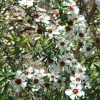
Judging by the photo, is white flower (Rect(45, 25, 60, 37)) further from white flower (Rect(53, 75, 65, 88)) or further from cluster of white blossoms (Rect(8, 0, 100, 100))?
white flower (Rect(53, 75, 65, 88))

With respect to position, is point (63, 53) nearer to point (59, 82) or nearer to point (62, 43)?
point (62, 43)

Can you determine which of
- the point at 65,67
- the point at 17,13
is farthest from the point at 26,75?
the point at 17,13

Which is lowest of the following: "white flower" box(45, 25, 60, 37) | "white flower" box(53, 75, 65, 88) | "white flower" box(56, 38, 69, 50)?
"white flower" box(53, 75, 65, 88)

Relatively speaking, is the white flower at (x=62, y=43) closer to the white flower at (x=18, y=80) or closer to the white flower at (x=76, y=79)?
the white flower at (x=76, y=79)

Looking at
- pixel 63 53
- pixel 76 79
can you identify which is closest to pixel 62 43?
pixel 63 53

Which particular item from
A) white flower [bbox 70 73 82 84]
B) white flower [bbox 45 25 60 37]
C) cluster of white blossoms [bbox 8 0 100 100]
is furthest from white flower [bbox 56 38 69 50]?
white flower [bbox 70 73 82 84]

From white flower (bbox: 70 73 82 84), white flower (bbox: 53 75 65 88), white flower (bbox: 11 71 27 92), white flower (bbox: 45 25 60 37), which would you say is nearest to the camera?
white flower (bbox: 11 71 27 92)

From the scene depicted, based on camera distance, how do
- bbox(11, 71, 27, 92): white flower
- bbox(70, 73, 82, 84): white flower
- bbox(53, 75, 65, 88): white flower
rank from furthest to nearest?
bbox(53, 75, 65, 88): white flower, bbox(70, 73, 82, 84): white flower, bbox(11, 71, 27, 92): white flower

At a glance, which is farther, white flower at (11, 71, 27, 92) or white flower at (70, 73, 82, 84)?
white flower at (70, 73, 82, 84)

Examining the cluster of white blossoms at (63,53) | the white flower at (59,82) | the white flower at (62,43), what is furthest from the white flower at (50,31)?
the white flower at (59,82)

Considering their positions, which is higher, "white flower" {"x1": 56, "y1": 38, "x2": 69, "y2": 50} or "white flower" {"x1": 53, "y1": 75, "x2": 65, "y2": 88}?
"white flower" {"x1": 56, "y1": 38, "x2": 69, "y2": 50}

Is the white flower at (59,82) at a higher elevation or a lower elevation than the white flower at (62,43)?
lower
